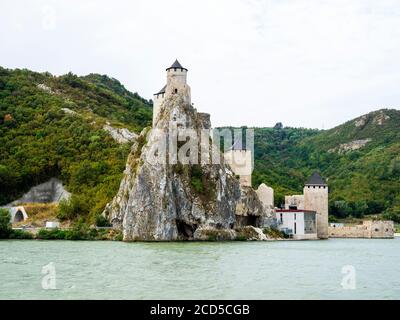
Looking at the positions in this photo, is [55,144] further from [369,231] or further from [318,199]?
[369,231]

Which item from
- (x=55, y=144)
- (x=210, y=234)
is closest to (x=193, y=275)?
(x=210, y=234)

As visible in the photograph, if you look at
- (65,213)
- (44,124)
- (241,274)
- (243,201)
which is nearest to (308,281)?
(241,274)

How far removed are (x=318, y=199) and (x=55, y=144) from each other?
32.6 m

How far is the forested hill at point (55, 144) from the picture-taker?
A: 219 ft

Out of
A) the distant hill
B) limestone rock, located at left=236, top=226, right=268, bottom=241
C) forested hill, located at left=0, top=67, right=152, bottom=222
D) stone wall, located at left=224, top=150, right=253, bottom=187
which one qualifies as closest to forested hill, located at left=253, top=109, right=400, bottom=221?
the distant hill

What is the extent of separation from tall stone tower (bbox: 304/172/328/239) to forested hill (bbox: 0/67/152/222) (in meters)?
21.3

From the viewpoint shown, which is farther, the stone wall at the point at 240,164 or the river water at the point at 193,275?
the stone wall at the point at 240,164

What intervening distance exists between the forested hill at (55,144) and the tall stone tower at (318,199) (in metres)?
21.3

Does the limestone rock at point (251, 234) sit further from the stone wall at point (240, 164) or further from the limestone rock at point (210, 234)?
the stone wall at point (240, 164)

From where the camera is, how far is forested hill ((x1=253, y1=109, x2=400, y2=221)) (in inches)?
3558

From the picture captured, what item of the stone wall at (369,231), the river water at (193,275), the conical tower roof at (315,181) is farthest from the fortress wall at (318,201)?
the river water at (193,275)

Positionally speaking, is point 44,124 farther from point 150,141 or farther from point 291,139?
point 291,139

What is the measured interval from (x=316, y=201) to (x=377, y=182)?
32.2 meters

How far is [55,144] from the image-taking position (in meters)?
74.0
